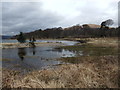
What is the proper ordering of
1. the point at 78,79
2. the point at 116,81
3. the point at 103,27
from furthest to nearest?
the point at 103,27 → the point at 78,79 → the point at 116,81

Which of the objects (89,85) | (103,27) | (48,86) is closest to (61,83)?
(48,86)

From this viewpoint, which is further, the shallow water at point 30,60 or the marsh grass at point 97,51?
the marsh grass at point 97,51

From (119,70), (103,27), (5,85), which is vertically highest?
(103,27)

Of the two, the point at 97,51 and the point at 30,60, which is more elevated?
the point at 97,51

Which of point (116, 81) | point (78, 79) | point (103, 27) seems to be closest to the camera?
point (116, 81)

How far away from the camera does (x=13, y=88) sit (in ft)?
20.0

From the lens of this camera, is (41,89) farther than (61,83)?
No

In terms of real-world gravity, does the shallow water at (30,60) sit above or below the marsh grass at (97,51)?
below

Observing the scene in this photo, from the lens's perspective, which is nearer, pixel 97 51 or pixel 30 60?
pixel 30 60

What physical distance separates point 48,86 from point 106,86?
2.40 metres

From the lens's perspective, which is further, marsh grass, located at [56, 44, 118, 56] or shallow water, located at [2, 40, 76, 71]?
marsh grass, located at [56, 44, 118, 56]

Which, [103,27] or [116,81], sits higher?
[103,27]

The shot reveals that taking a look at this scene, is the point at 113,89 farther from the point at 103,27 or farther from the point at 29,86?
the point at 103,27

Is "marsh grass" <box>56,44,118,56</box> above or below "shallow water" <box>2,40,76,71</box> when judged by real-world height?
above
